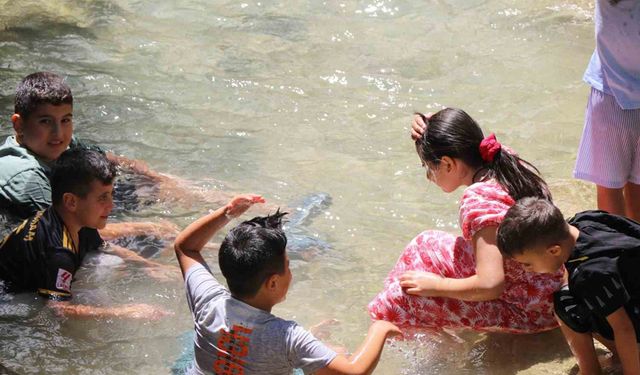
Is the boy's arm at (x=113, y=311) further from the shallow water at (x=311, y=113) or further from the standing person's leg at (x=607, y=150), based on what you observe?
the standing person's leg at (x=607, y=150)

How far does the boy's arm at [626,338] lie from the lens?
3244mm

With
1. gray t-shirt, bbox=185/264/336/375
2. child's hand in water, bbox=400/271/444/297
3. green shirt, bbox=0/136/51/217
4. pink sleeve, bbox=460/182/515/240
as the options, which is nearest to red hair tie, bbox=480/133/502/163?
pink sleeve, bbox=460/182/515/240

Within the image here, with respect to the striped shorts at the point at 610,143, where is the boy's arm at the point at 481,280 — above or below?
below

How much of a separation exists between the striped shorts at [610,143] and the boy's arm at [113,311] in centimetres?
222

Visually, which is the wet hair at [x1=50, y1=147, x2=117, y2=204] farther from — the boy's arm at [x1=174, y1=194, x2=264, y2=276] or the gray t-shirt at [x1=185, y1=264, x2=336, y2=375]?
the gray t-shirt at [x1=185, y1=264, x2=336, y2=375]

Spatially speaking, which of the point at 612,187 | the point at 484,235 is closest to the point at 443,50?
the point at 612,187

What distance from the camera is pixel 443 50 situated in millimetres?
8180

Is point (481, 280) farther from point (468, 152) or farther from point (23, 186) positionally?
point (23, 186)

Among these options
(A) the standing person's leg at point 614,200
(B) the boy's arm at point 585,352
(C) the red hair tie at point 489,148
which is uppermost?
(C) the red hair tie at point 489,148

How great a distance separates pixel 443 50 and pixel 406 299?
15.2 ft

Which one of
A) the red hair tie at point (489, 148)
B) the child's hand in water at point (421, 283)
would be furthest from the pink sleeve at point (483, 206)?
the child's hand in water at point (421, 283)

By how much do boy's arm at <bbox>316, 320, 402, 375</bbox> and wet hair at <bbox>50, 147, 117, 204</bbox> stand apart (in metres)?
1.58

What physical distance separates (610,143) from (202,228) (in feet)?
6.45

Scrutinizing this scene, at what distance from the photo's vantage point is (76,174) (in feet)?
13.8
